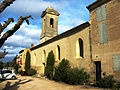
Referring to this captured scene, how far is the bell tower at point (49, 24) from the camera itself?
953 inches

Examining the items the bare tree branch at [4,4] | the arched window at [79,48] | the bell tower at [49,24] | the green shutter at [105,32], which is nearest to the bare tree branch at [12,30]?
the bare tree branch at [4,4]

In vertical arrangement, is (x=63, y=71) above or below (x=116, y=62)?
below

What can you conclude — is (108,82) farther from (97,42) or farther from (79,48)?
(79,48)

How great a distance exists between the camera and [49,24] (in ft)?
81.1

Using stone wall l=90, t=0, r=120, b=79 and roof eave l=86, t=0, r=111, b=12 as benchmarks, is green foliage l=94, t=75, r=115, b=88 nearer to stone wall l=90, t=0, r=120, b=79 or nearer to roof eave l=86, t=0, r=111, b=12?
stone wall l=90, t=0, r=120, b=79

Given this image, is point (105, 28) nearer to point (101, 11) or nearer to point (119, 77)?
point (101, 11)

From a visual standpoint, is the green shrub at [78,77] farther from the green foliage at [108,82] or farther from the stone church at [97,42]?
the green foliage at [108,82]

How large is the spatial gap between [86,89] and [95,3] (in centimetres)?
764

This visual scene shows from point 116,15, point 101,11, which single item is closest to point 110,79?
point 116,15

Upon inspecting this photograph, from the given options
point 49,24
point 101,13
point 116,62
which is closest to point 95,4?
point 101,13

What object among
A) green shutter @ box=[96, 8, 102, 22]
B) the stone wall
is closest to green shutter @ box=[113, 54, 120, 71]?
the stone wall

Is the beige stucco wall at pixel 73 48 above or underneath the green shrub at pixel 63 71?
above

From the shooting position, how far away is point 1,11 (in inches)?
228

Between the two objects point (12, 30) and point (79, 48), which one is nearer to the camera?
point (12, 30)
